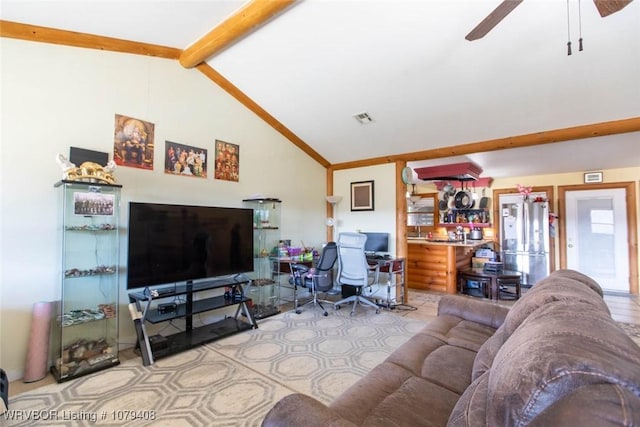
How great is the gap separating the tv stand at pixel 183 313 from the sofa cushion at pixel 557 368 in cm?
294

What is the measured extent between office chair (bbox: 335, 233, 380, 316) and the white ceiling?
1676mm

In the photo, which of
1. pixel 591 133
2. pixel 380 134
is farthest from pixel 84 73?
pixel 591 133

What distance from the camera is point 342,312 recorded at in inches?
168

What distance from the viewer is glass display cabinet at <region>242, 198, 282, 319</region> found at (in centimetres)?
417

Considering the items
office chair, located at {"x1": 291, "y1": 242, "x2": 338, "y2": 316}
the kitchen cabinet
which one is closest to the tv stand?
office chair, located at {"x1": 291, "y1": 242, "x2": 338, "y2": 316}

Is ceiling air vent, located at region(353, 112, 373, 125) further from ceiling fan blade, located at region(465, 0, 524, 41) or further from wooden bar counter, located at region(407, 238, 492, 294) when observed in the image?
wooden bar counter, located at region(407, 238, 492, 294)

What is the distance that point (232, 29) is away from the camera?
2.87 m

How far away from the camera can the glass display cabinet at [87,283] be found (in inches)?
99.9

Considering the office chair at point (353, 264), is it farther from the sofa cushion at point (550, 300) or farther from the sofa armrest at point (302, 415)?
the sofa armrest at point (302, 415)

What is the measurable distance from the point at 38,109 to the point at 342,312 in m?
4.01

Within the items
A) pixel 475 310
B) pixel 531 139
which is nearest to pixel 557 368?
pixel 475 310

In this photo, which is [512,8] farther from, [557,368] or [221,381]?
[221,381]

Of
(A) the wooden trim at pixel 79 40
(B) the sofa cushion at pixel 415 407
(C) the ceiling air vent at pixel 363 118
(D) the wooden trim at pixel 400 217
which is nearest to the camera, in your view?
(B) the sofa cushion at pixel 415 407

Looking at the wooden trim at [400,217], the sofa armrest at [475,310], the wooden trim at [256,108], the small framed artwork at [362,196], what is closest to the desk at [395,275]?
the wooden trim at [400,217]
